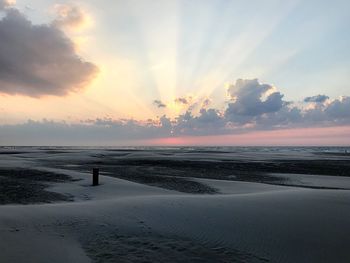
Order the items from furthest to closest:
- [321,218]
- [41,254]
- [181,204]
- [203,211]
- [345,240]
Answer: [181,204]
[203,211]
[321,218]
[345,240]
[41,254]

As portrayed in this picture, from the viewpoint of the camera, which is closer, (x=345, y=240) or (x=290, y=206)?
(x=345, y=240)

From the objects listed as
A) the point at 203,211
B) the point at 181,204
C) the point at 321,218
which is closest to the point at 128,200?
the point at 181,204

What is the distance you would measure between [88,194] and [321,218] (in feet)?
31.4

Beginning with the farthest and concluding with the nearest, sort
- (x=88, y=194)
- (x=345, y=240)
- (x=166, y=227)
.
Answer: (x=88, y=194)
(x=166, y=227)
(x=345, y=240)

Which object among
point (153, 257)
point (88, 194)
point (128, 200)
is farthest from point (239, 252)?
point (88, 194)

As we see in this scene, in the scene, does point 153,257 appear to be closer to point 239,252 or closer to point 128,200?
point 239,252

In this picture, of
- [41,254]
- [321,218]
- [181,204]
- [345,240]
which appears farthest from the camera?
[181,204]

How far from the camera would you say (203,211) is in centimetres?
1174

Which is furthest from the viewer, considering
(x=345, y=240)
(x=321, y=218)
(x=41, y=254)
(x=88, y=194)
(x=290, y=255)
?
(x=88, y=194)

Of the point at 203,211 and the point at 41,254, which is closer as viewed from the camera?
the point at 41,254

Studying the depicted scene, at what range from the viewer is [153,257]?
25.5ft

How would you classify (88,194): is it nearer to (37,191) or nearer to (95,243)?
(37,191)

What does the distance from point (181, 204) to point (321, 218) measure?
458 cm

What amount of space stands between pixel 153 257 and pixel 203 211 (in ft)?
13.8
